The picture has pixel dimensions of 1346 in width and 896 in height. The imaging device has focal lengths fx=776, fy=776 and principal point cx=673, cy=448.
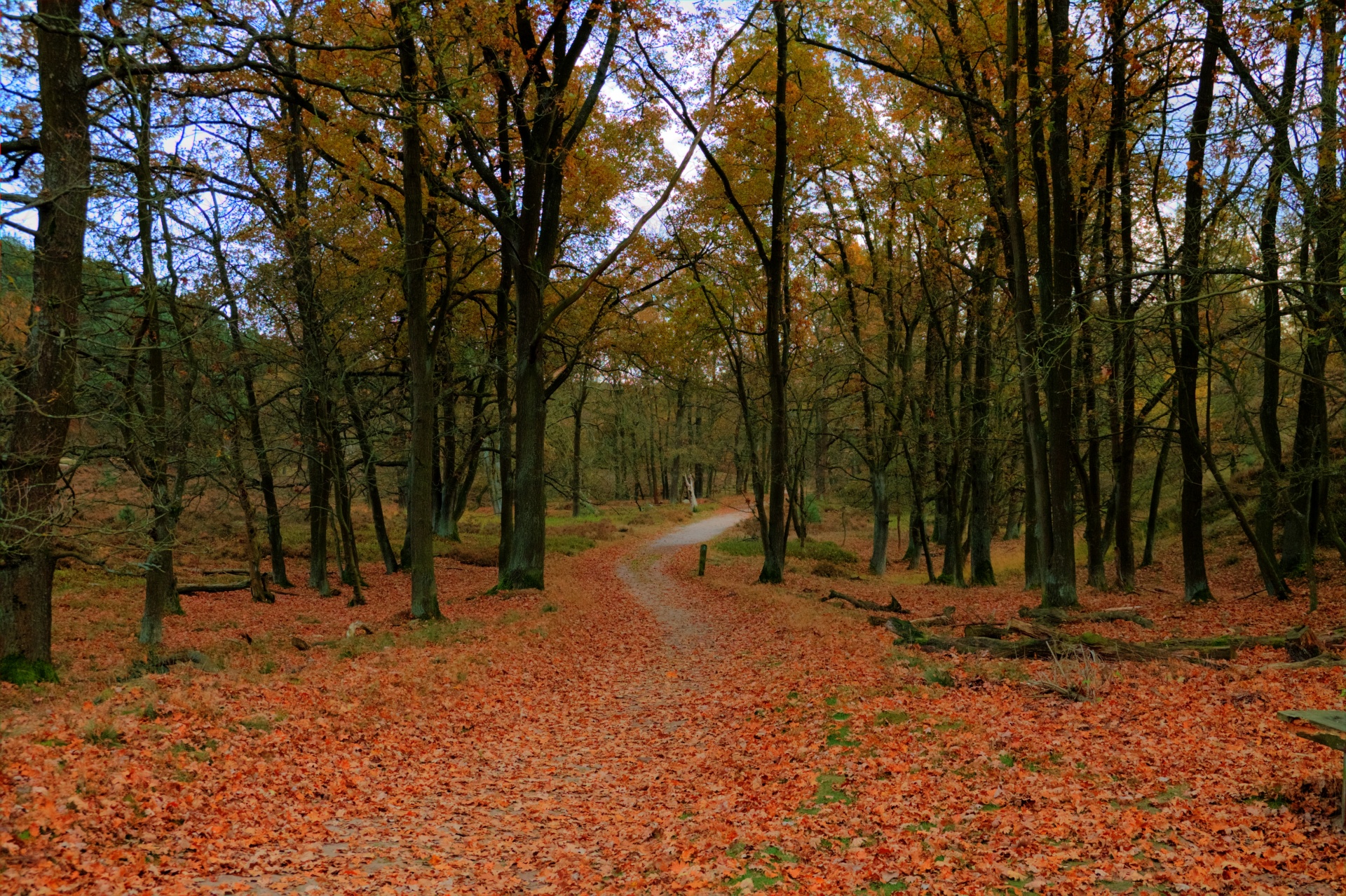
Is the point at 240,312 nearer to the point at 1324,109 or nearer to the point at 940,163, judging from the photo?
the point at 940,163

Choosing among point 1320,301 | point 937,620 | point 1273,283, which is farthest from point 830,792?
point 1320,301

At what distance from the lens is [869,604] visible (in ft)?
53.2

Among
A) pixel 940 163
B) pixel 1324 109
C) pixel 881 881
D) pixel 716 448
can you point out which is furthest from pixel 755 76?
pixel 716 448

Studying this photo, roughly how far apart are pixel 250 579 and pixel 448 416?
25.9 feet

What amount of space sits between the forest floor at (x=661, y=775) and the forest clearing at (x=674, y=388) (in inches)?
1.9

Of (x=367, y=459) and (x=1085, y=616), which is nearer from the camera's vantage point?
(x=1085, y=616)

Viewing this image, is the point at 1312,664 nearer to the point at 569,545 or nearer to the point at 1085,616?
the point at 1085,616

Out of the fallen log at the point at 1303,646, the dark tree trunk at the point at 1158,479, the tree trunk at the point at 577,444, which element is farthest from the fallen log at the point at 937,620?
the tree trunk at the point at 577,444

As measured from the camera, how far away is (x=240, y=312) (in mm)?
15008

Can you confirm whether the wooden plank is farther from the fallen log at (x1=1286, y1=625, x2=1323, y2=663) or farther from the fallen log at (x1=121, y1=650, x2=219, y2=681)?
the fallen log at (x1=121, y1=650, x2=219, y2=681)

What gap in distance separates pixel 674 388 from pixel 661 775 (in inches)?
737

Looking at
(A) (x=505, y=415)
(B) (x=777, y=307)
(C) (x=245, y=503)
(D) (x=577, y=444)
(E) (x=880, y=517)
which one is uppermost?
(B) (x=777, y=307)

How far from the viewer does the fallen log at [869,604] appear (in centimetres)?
1525

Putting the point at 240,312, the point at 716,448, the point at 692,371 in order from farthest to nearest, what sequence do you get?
the point at 716,448 < the point at 692,371 < the point at 240,312
